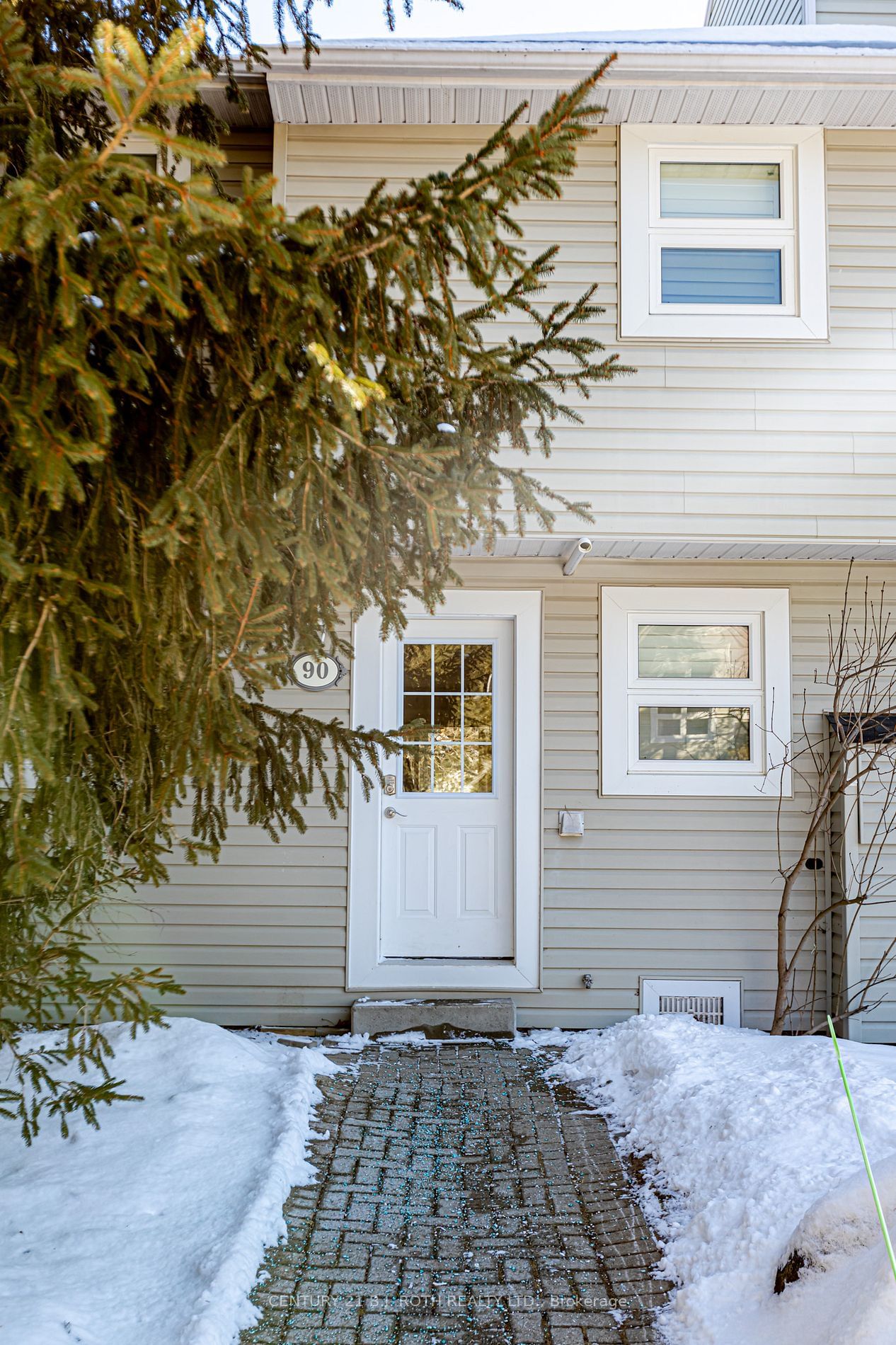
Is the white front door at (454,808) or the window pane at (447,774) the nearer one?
the white front door at (454,808)

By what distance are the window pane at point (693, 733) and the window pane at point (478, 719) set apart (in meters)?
0.87

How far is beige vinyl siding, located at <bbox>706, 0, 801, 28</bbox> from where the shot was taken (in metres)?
6.64

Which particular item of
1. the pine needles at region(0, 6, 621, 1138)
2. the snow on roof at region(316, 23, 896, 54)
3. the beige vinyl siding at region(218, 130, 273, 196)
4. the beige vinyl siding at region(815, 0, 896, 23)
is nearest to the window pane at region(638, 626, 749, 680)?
the snow on roof at region(316, 23, 896, 54)

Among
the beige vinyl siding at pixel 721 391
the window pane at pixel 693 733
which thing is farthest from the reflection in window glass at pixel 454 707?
the beige vinyl siding at pixel 721 391

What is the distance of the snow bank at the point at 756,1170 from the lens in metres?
2.29

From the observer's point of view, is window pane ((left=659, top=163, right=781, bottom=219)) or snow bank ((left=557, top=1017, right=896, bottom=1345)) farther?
window pane ((left=659, top=163, right=781, bottom=219))

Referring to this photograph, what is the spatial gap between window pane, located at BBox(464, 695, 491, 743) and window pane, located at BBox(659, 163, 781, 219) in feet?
9.31

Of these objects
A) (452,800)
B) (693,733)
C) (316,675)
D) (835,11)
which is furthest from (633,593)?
(835,11)

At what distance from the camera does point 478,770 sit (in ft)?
18.4

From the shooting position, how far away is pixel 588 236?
5.09m

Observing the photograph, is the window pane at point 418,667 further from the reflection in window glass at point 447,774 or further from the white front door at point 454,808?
the reflection in window glass at point 447,774

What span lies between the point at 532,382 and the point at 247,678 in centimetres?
113

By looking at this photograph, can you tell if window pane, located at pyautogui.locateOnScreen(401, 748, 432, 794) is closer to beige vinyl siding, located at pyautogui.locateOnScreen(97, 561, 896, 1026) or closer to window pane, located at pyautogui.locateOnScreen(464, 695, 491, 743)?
window pane, located at pyautogui.locateOnScreen(464, 695, 491, 743)

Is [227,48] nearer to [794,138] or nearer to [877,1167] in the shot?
[794,138]
